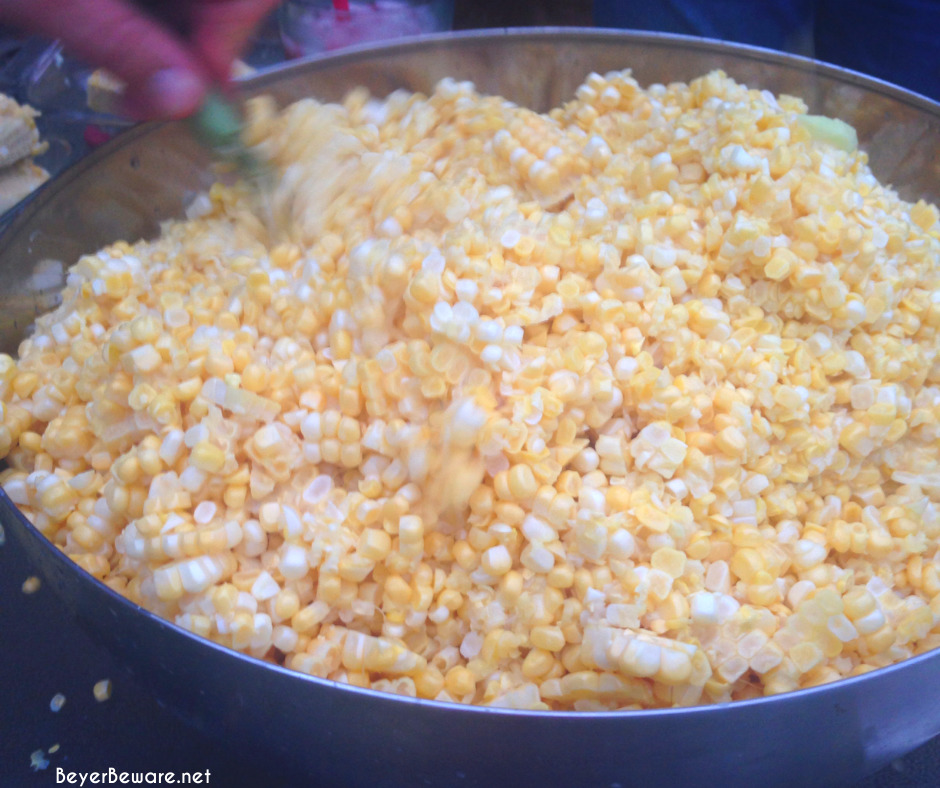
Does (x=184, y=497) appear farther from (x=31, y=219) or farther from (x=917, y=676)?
(x=917, y=676)

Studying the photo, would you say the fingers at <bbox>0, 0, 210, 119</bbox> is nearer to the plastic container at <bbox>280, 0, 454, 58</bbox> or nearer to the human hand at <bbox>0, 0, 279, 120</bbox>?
the human hand at <bbox>0, 0, 279, 120</bbox>

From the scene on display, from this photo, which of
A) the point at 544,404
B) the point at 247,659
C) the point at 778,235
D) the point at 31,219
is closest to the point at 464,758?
the point at 247,659

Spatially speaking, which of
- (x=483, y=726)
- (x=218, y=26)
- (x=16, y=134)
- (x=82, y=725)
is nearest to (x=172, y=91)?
(x=218, y=26)

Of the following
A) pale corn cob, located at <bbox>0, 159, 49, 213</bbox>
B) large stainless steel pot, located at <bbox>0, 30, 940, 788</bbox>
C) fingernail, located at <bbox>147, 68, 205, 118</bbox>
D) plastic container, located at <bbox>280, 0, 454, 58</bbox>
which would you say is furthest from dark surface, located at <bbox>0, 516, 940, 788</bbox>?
plastic container, located at <bbox>280, 0, 454, 58</bbox>

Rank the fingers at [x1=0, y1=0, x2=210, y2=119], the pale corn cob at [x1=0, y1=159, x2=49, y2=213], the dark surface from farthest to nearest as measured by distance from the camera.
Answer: the pale corn cob at [x1=0, y1=159, x2=49, y2=213] → the dark surface → the fingers at [x1=0, y1=0, x2=210, y2=119]

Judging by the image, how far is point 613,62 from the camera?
4.82 ft

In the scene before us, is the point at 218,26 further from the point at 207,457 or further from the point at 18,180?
the point at 18,180

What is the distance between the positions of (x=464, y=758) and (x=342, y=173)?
840mm

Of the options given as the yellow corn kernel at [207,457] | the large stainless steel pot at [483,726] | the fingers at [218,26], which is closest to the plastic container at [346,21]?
the fingers at [218,26]

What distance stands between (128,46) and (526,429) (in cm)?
64

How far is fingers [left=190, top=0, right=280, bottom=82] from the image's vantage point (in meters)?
1.07

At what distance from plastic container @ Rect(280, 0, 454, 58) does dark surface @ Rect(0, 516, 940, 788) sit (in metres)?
1.57

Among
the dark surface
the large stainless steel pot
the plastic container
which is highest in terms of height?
the plastic container

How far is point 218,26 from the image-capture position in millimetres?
1075
